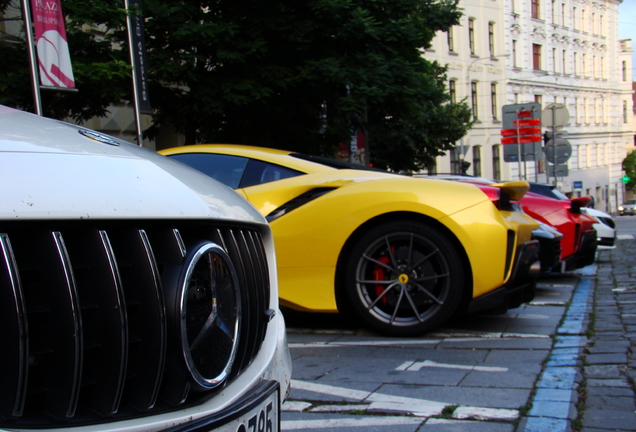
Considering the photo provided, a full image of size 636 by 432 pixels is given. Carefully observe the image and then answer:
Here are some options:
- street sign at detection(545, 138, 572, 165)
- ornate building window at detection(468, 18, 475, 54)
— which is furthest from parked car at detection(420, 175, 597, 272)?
ornate building window at detection(468, 18, 475, 54)

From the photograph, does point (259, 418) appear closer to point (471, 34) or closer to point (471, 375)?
point (471, 375)

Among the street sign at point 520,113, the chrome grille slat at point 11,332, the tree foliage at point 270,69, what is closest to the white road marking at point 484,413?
the chrome grille slat at point 11,332

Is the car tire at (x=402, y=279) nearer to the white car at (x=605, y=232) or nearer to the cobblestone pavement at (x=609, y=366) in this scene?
the cobblestone pavement at (x=609, y=366)

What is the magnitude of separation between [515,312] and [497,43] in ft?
139

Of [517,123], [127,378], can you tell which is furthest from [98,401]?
[517,123]

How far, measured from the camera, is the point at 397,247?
4953 millimetres

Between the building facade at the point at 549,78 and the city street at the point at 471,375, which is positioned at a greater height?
the building facade at the point at 549,78

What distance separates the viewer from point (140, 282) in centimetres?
147

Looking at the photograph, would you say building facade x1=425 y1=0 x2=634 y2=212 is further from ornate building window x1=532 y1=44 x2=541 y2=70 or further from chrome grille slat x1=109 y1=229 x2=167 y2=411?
chrome grille slat x1=109 y1=229 x2=167 y2=411

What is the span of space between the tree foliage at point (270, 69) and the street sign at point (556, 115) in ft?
20.5

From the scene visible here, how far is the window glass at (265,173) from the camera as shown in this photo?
5.28 meters

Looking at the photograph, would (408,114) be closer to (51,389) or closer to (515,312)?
(515,312)

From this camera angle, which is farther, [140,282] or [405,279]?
[405,279]

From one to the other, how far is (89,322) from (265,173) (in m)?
3.96
